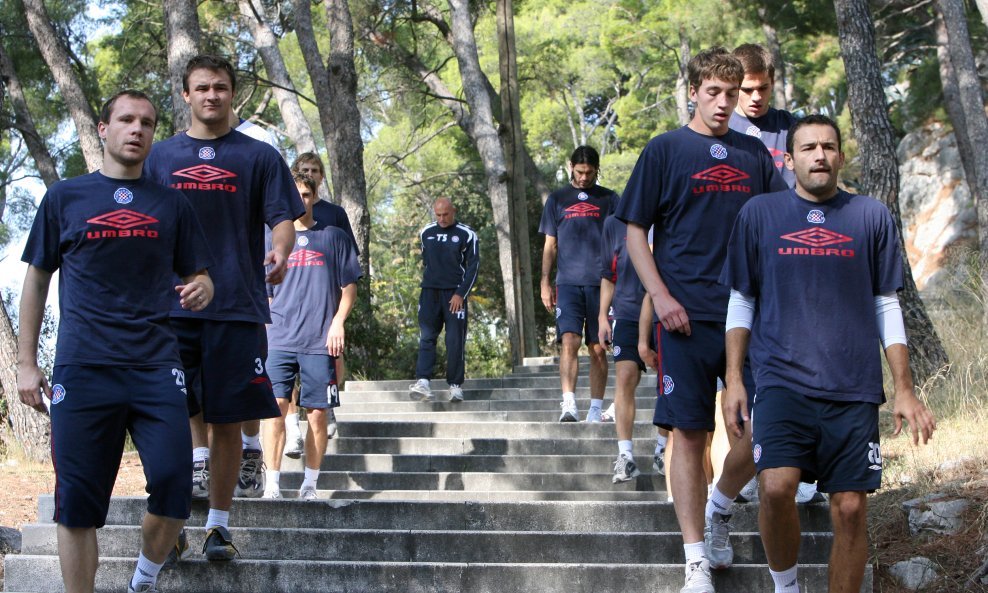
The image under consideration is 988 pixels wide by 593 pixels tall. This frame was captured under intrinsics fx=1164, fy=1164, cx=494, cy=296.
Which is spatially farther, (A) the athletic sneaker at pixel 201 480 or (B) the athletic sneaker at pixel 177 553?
(A) the athletic sneaker at pixel 201 480

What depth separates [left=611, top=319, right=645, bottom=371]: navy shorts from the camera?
7670 mm

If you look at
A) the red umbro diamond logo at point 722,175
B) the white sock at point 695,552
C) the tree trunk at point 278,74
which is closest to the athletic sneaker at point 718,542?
the white sock at point 695,552

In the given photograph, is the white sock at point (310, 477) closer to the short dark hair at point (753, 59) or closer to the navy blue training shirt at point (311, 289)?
the navy blue training shirt at point (311, 289)

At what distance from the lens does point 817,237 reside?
474 centimetres

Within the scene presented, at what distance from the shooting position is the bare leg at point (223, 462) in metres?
5.55

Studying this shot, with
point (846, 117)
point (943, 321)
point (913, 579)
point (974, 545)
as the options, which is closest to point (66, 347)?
point (913, 579)

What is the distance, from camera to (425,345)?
11828mm

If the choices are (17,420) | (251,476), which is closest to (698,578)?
(251,476)

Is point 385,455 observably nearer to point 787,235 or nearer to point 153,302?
point 153,302

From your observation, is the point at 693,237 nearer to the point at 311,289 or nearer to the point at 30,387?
the point at 30,387

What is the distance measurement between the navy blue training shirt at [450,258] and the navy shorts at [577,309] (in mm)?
2119

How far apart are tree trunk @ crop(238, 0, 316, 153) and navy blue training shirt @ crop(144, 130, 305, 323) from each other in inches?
536

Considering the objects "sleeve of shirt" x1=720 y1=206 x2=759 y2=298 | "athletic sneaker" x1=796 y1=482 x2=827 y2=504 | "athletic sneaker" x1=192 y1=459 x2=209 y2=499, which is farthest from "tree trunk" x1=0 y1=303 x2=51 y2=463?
"sleeve of shirt" x1=720 y1=206 x2=759 y2=298

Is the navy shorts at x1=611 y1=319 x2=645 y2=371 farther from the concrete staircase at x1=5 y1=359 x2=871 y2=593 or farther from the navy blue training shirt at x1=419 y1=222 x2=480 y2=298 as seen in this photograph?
the navy blue training shirt at x1=419 y1=222 x2=480 y2=298
